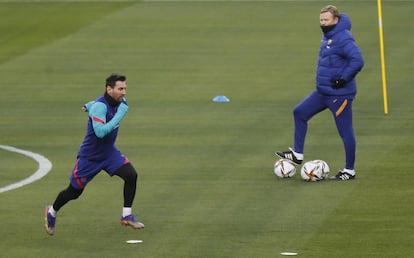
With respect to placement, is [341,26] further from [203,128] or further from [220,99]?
[220,99]

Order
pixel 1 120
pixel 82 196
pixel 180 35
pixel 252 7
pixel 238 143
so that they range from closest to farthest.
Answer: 1. pixel 82 196
2. pixel 238 143
3. pixel 1 120
4. pixel 180 35
5. pixel 252 7

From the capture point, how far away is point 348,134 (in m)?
20.6

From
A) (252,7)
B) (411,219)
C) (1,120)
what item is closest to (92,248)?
(411,219)

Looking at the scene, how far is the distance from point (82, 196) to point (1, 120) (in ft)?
22.0

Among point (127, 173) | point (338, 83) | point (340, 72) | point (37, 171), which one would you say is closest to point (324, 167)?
point (338, 83)

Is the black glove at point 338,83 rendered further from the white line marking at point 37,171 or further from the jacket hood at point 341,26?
the white line marking at point 37,171

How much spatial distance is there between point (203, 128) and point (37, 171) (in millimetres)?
4367

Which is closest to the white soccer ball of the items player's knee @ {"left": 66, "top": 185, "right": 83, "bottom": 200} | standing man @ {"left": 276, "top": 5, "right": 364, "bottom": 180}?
standing man @ {"left": 276, "top": 5, "right": 364, "bottom": 180}

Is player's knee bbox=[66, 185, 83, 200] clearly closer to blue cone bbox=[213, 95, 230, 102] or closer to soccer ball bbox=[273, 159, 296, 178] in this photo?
soccer ball bbox=[273, 159, 296, 178]

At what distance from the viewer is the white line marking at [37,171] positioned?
67.6 feet

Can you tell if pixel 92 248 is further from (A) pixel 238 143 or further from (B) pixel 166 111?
(B) pixel 166 111

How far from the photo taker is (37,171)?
71.2 ft

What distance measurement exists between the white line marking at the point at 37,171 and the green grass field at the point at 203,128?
0.55ft

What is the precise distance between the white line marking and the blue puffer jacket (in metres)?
4.58
